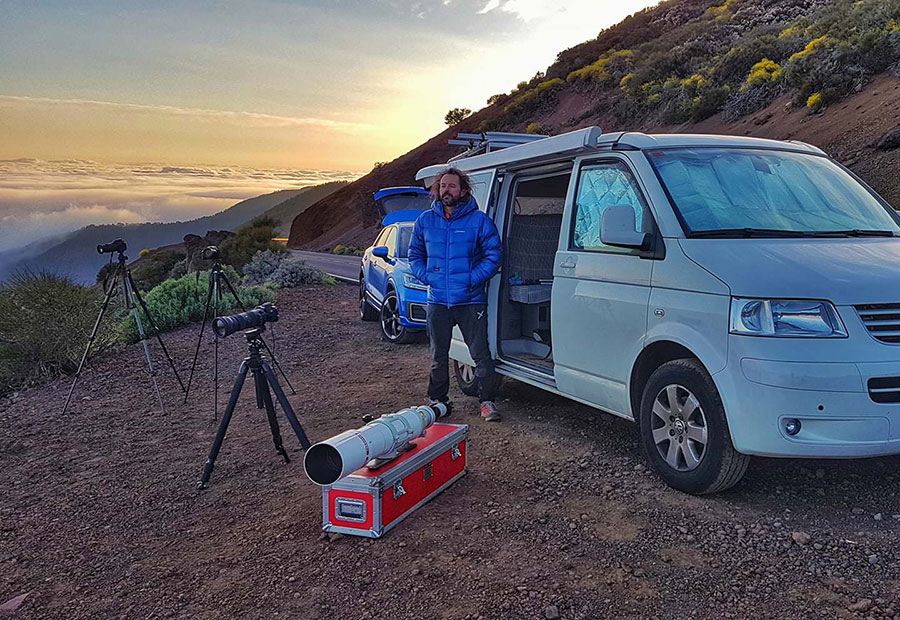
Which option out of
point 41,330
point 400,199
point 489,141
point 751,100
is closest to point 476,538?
point 489,141

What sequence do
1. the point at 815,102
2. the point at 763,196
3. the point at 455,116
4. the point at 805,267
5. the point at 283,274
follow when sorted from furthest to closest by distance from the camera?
the point at 455,116 < the point at 815,102 < the point at 283,274 < the point at 763,196 < the point at 805,267

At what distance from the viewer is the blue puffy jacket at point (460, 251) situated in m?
5.66

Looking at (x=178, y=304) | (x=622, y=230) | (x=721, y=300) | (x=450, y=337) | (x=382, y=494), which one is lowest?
(x=178, y=304)

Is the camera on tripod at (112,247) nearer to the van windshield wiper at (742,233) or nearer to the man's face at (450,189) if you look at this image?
the man's face at (450,189)

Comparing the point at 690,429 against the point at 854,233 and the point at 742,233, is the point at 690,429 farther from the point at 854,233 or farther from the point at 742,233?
the point at 854,233

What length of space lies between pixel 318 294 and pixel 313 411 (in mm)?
8635

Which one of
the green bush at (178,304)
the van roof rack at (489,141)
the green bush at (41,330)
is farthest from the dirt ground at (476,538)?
the green bush at (178,304)

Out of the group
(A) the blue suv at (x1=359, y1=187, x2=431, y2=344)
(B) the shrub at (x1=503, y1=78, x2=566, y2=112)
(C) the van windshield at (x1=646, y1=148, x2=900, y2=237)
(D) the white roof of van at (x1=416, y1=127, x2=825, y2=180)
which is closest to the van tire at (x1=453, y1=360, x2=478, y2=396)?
(A) the blue suv at (x1=359, y1=187, x2=431, y2=344)

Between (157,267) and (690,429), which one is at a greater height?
(690,429)

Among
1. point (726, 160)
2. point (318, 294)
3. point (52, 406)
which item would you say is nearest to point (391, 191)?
point (318, 294)

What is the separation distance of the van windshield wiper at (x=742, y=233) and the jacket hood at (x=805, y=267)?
8 cm

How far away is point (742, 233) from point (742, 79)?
24.4m

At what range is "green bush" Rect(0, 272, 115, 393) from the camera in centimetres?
901

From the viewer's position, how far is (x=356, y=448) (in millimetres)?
3768
